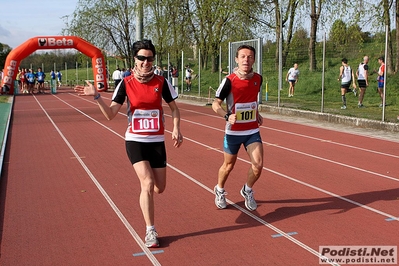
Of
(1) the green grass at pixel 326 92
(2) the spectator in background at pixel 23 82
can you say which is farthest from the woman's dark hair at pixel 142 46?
(2) the spectator in background at pixel 23 82

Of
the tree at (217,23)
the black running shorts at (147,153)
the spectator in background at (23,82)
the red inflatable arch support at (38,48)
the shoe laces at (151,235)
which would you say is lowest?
the shoe laces at (151,235)

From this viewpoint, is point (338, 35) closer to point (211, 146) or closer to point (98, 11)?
point (211, 146)

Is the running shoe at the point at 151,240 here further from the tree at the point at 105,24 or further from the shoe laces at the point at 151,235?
the tree at the point at 105,24

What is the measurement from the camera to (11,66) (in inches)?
1190

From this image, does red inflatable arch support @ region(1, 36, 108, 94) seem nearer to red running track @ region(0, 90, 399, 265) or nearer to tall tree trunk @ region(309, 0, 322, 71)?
tall tree trunk @ region(309, 0, 322, 71)

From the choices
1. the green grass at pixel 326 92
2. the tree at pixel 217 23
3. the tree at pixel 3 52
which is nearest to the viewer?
the green grass at pixel 326 92

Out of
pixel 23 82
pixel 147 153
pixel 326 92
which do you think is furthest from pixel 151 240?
A: pixel 23 82

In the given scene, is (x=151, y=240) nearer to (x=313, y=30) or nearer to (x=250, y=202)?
(x=250, y=202)

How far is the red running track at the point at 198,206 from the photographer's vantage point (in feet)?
A: 16.5

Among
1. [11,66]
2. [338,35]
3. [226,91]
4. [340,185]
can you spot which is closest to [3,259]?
[226,91]

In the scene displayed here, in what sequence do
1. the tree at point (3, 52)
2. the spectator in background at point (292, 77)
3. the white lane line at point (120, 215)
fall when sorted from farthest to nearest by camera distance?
the tree at point (3, 52) < the spectator in background at point (292, 77) < the white lane line at point (120, 215)

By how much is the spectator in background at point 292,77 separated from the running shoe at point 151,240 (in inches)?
760

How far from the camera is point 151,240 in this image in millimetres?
5090

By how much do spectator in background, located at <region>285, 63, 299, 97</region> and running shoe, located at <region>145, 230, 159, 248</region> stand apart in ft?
63.4
